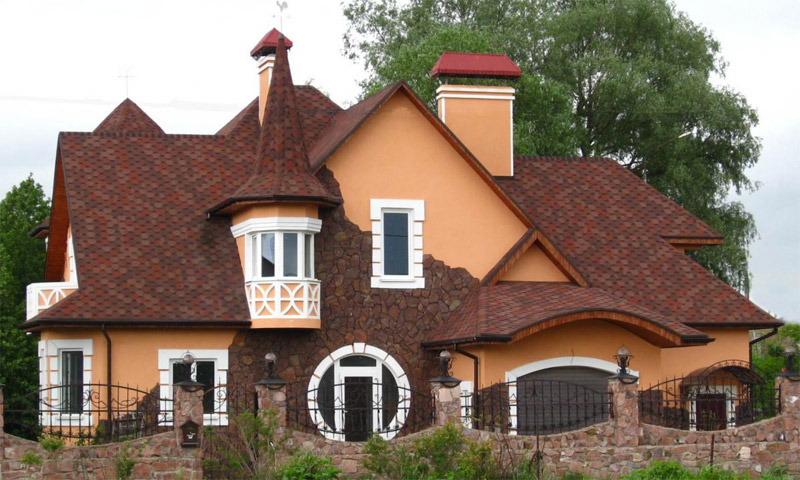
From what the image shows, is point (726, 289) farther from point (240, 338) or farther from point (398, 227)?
point (240, 338)

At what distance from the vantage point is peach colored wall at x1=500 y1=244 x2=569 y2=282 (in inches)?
1068

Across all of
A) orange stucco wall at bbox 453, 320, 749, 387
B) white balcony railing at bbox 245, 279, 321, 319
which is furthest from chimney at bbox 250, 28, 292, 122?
orange stucco wall at bbox 453, 320, 749, 387

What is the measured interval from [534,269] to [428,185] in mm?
2725

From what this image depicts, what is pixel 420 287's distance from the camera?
1046 inches

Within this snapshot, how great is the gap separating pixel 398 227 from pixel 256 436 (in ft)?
24.8

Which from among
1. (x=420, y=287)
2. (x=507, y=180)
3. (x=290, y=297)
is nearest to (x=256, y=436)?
(x=290, y=297)

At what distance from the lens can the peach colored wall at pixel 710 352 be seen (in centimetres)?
2817

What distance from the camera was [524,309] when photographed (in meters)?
25.1

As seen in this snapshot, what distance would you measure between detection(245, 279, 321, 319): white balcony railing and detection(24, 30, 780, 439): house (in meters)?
0.04

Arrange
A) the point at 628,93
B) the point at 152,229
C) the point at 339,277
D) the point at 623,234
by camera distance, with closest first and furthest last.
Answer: the point at 339,277 < the point at 152,229 < the point at 623,234 < the point at 628,93

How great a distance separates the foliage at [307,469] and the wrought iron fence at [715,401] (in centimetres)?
669

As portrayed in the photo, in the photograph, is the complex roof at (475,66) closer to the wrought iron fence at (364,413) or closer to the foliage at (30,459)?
the wrought iron fence at (364,413)

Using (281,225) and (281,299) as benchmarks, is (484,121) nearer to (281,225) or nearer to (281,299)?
(281,225)


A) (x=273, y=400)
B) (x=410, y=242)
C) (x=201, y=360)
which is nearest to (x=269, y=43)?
(x=410, y=242)
